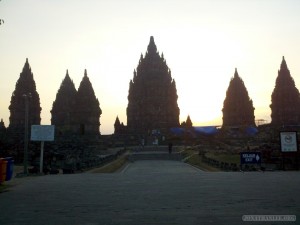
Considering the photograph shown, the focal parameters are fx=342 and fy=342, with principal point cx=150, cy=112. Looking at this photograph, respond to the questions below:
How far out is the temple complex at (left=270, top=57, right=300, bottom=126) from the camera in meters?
87.8

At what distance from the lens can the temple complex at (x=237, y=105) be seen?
96000 millimetres

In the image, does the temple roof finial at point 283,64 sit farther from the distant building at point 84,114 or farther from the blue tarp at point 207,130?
the distant building at point 84,114

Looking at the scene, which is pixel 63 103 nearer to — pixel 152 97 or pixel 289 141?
pixel 152 97

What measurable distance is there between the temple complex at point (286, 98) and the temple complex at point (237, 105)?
8.62 metres

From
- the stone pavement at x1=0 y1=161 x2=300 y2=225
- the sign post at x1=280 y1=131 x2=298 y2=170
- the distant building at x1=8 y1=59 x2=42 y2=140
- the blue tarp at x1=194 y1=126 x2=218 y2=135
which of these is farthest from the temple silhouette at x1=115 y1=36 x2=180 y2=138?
the stone pavement at x1=0 y1=161 x2=300 y2=225

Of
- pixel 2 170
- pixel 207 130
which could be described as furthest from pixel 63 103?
pixel 2 170

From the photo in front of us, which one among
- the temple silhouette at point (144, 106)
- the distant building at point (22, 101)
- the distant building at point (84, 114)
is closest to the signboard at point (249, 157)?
the temple silhouette at point (144, 106)

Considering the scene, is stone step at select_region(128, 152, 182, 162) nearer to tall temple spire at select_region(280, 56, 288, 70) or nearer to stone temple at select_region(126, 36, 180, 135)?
stone temple at select_region(126, 36, 180, 135)

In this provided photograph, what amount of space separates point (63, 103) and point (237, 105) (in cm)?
4837

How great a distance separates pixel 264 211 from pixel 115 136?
239 feet

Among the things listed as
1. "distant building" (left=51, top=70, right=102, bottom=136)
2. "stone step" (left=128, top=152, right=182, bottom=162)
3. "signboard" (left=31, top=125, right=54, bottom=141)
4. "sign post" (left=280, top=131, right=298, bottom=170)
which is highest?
"distant building" (left=51, top=70, right=102, bottom=136)

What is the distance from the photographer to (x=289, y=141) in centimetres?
2398

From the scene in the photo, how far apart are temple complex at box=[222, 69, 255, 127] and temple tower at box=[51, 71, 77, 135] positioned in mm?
43803

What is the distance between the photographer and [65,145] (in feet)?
190
